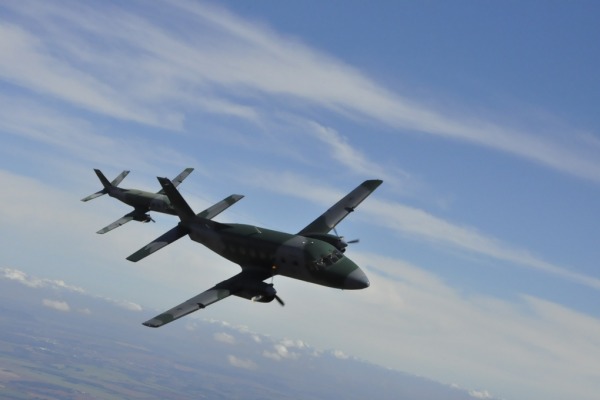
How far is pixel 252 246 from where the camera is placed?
40.5m

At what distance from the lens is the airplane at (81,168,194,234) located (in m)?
64.2

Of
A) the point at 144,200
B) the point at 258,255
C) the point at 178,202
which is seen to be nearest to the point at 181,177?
the point at 144,200

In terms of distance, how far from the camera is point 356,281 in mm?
36500

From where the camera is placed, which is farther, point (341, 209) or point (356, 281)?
point (341, 209)

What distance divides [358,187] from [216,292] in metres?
20.9

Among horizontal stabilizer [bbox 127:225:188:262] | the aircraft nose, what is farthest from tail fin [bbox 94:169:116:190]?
the aircraft nose

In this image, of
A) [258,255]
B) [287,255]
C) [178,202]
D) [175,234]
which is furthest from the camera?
[178,202]

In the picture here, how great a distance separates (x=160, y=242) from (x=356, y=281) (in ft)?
63.8

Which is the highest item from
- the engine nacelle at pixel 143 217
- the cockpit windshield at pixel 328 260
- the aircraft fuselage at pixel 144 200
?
the aircraft fuselage at pixel 144 200

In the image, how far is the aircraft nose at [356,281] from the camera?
36.5 metres

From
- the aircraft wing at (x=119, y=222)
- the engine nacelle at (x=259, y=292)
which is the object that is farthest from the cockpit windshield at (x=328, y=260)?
the aircraft wing at (x=119, y=222)

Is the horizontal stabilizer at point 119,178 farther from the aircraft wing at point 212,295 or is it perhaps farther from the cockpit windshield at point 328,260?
the cockpit windshield at point 328,260

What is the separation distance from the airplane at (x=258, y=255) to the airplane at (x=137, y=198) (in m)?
16.5

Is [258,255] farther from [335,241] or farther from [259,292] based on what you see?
[335,241]
